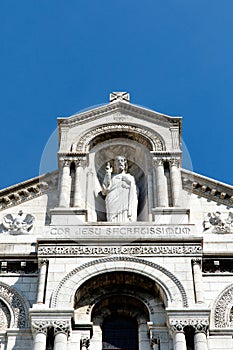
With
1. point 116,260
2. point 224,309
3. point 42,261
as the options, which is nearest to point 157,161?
point 116,260

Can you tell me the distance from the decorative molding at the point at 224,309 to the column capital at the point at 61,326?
3.80m

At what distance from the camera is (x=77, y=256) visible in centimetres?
2020

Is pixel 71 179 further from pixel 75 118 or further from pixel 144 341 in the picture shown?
pixel 144 341

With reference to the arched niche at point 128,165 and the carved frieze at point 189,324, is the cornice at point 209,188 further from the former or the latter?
the carved frieze at point 189,324

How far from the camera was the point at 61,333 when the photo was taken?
18.2 m

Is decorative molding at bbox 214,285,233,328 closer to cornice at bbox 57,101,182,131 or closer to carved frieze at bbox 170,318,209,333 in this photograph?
carved frieze at bbox 170,318,209,333

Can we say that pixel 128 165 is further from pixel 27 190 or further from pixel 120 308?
pixel 120 308

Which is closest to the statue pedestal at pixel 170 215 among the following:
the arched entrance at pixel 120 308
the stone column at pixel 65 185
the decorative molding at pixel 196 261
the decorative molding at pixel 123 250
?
the decorative molding at pixel 123 250

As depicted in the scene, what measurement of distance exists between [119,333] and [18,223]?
4.83 meters

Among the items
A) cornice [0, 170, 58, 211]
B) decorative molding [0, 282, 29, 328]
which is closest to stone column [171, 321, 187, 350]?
decorative molding [0, 282, 29, 328]

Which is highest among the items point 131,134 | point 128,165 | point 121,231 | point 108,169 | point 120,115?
point 120,115

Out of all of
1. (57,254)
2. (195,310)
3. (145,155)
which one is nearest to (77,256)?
(57,254)

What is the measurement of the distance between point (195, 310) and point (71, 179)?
22.5 feet

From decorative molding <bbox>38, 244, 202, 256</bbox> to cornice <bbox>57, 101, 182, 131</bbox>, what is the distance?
19.7 feet
